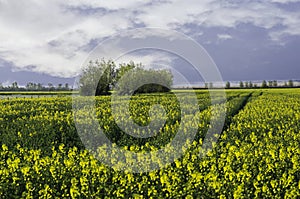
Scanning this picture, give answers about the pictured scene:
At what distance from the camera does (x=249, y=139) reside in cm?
1034

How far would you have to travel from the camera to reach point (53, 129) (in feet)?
38.6

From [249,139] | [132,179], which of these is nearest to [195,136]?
[249,139]

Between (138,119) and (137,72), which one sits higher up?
(137,72)

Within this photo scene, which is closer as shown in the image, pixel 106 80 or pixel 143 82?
pixel 106 80

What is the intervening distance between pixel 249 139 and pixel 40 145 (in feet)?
20.6

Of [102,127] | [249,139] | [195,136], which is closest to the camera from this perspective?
[249,139]

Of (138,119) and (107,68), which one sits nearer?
(138,119)

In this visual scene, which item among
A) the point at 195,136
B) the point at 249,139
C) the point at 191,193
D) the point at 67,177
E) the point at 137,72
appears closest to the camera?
the point at 191,193

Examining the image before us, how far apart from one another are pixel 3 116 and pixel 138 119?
215 inches

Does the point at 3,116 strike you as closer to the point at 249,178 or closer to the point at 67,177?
the point at 67,177

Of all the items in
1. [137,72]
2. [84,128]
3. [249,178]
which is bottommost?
[249,178]

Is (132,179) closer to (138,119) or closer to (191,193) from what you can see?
(191,193)

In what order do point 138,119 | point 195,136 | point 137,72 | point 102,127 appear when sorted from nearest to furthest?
point 195,136
point 102,127
point 138,119
point 137,72

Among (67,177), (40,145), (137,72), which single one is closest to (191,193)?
(67,177)
